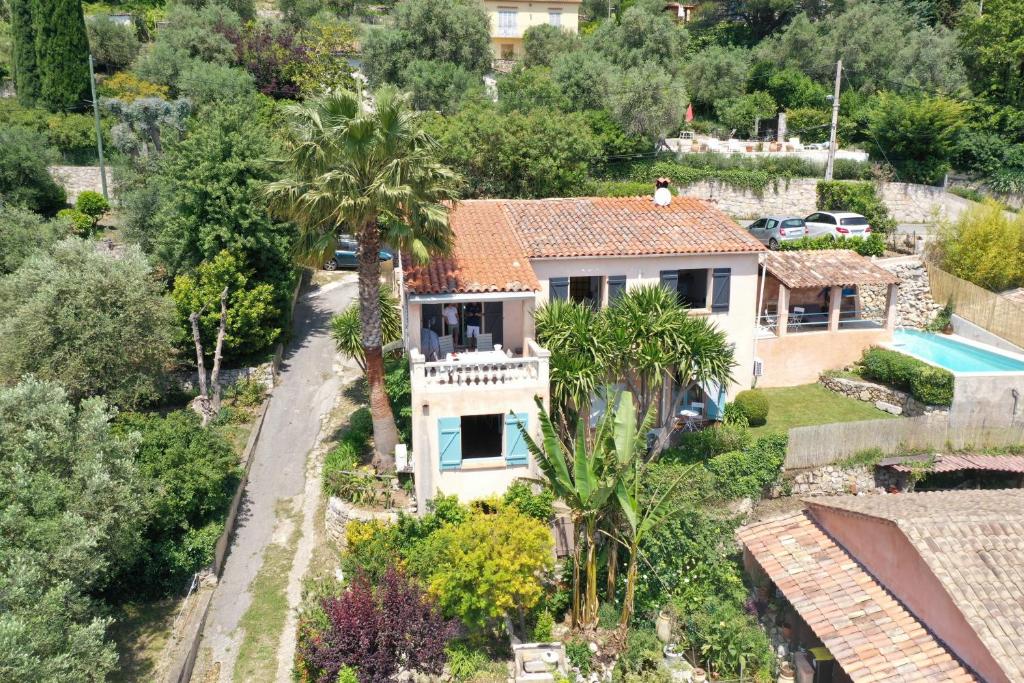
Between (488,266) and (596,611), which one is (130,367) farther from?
(596,611)

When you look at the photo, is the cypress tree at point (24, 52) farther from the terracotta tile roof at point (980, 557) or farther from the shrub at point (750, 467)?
the terracotta tile roof at point (980, 557)

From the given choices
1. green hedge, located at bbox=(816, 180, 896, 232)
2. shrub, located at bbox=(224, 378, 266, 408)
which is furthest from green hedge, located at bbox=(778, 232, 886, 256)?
shrub, located at bbox=(224, 378, 266, 408)

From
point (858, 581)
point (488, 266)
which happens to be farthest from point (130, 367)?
point (858, 581)

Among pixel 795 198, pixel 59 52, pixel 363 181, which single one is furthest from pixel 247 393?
pixel 795 198

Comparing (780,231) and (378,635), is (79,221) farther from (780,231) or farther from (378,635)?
(780,231)

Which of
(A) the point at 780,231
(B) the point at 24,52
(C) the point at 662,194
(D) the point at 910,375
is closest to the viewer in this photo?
(C) the point at 662,194

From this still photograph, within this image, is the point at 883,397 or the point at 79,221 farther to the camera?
the point at 79,221

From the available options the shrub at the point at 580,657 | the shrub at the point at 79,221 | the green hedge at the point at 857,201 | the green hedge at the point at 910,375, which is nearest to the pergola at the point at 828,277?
the green hedge at the point at 910,375
